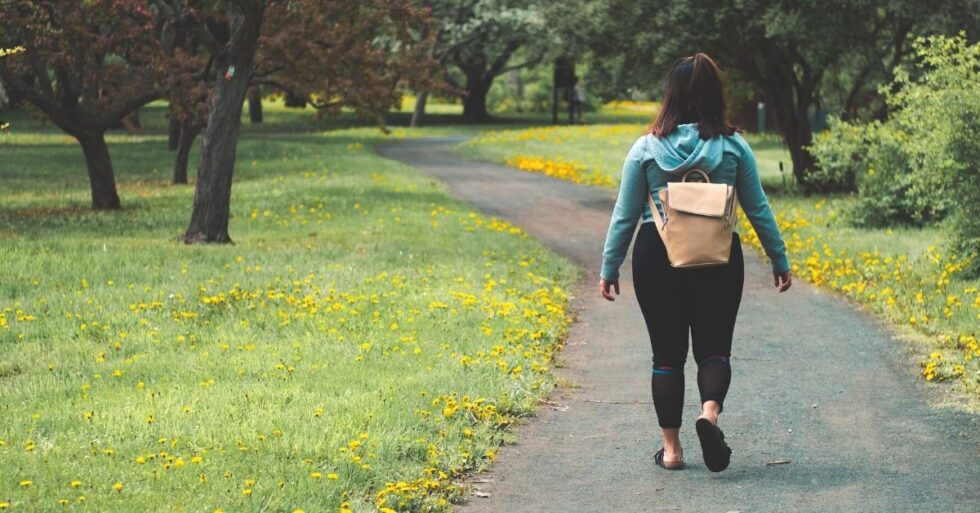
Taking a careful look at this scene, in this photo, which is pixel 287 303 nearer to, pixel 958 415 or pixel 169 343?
pixel 169 343

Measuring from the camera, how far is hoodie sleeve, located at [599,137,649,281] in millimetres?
6230

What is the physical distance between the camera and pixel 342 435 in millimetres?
6457

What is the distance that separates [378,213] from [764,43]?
8.10 m

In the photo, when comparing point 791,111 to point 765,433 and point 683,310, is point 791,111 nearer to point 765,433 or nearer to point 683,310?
point 765,433

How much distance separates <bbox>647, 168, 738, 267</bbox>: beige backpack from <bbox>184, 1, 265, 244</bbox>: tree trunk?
35.8ft

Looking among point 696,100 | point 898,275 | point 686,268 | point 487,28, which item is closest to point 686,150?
point 696,100

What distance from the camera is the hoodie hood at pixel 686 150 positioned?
6102mm

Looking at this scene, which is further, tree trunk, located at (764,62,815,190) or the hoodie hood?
tree trunk, located at (764,62,815,190)

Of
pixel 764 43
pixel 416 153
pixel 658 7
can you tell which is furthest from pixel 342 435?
pixel 416 153

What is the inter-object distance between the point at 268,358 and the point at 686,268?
A: 3363 mm

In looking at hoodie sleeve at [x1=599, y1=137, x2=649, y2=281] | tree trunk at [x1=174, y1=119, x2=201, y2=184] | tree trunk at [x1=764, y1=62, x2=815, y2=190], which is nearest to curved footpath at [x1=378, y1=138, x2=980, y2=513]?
hoodie sleeve at [x1=599, y1=137, x2=649, y2=281]

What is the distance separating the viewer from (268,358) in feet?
28.2

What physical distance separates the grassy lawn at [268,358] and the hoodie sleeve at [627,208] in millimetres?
1140

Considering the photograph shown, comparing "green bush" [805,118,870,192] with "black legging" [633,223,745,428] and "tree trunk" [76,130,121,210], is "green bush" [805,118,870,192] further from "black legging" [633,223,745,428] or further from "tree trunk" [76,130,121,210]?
"black legging" [633,223,745,428]
